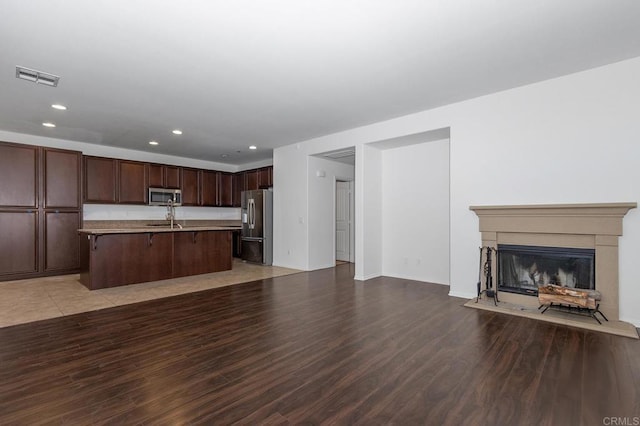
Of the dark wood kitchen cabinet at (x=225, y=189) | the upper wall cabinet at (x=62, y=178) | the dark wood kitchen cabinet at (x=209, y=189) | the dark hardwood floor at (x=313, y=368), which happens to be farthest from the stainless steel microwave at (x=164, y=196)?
the dark hardwood floor at (x=313, y=368)

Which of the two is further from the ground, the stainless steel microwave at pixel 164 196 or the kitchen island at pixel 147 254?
the stainless steel microwave at pixel 164 196

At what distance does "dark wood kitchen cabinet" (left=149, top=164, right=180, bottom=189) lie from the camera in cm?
714

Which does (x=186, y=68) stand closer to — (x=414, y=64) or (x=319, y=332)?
(x=414, y=64)

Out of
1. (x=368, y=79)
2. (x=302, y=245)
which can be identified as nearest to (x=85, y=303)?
(x=302, y=245)

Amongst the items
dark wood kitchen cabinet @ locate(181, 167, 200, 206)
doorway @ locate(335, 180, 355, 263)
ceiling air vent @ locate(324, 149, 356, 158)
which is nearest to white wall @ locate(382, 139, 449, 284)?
ceiling air vent @ locate(324, 149, 356, 158)

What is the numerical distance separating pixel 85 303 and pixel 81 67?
288 centimetres

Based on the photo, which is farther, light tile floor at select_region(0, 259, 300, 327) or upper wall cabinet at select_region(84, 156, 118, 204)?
upper wall cabinet at select_region(84, 156, 118, 204)

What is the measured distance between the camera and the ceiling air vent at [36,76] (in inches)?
129

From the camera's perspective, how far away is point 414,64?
10.6ft

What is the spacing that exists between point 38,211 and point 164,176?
238cm

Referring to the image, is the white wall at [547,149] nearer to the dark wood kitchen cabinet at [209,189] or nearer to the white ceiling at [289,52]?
the white ceiling at [289,52]

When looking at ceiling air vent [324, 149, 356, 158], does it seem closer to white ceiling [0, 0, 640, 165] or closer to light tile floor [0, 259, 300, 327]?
white ceiling [0, 0, 640, 165]

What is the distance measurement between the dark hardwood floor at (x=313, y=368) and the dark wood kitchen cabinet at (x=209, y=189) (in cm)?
472

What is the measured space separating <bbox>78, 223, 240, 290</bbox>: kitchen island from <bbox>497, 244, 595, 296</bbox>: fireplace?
16.3 feet
